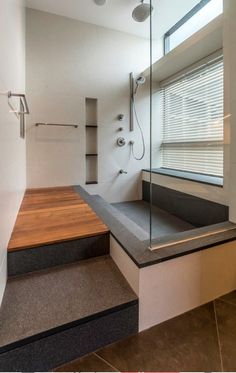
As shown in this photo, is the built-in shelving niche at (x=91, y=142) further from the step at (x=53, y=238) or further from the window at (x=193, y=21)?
the window at (x=193, y=21)

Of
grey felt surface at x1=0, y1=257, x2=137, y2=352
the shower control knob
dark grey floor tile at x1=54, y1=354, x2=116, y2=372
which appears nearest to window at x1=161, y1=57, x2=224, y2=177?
the shower control knob

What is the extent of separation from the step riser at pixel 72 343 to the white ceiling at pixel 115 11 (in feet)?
11.0

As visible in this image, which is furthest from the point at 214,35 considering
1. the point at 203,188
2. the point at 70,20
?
the point at 70,20

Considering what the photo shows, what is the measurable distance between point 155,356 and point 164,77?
3.49 metres

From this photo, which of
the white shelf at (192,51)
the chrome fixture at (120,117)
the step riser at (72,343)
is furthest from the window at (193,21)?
the step riser at (72,343)

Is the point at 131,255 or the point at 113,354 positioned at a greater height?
the point at 131,255

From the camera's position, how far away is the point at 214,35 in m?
2.23

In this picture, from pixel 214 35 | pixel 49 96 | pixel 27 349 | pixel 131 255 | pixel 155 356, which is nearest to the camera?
pixel 27 349

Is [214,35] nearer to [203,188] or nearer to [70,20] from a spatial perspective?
[203,188]

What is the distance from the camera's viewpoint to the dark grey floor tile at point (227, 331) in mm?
1013

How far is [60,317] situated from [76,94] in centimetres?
287

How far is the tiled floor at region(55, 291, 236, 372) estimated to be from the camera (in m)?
0.98

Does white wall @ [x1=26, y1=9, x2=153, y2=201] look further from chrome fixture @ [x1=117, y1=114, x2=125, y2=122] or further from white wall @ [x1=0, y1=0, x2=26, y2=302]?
white wall @ [x1=0, y1=0, x2=26, y2=302]

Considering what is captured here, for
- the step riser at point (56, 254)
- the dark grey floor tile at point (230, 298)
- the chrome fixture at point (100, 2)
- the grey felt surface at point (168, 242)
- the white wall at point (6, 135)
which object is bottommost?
the dark grey floor tile at point (230, 298)
